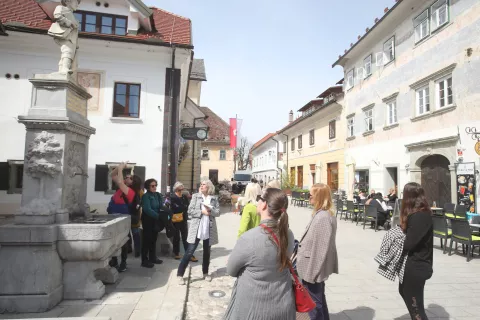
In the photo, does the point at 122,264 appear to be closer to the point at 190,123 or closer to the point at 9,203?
the point at 9,203

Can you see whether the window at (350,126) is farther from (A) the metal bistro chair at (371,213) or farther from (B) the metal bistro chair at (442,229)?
(B) the metal bistro chair at (442,229)

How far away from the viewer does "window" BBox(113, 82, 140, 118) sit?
1225 centimetres

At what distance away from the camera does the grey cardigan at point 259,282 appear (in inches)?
78.4

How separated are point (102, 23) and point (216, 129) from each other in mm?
28602

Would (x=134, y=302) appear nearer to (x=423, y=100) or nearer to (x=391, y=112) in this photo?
(x=423, y=100)

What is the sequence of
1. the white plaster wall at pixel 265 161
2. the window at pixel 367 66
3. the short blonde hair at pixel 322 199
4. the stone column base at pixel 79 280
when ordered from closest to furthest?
1. the short blonde hair at pixel 322 199
2. the stone column base at pixel 79 280
3. the window at pixel 367 66
4. the white plaster wall at pixel 265 161

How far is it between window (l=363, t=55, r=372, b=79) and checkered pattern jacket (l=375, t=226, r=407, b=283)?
15.3 meters

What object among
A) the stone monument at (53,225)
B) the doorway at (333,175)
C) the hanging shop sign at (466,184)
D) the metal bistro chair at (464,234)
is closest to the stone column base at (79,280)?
the stone monument at (53,225)

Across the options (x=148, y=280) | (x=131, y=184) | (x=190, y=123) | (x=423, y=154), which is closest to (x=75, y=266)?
(x=148, y=280)

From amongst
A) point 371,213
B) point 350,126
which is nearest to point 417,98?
point 371,213

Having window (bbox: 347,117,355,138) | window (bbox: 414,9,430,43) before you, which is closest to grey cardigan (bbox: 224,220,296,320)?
window (bbox: 414,9,430,43)

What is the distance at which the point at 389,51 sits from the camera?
48.5 ft

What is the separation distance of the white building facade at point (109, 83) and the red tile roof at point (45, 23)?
0.05 metres

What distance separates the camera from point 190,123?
1848 cm
